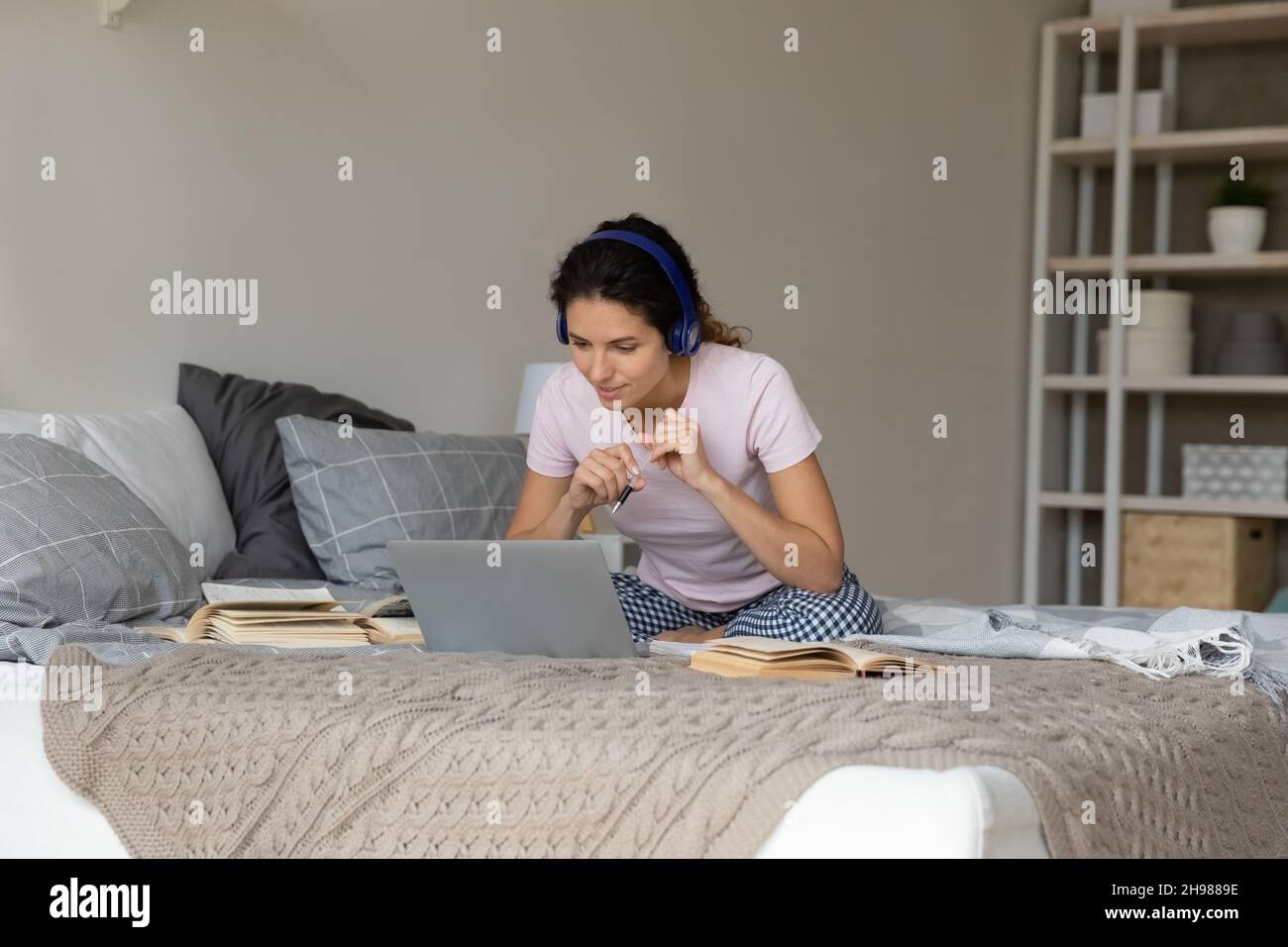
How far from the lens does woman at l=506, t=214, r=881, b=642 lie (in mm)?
2059

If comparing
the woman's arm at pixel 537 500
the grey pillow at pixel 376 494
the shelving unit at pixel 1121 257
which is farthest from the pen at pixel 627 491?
the shelving unit at pixel 1121 257

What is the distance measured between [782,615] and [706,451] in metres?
0.31

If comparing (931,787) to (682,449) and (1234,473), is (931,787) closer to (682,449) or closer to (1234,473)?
(682,449)

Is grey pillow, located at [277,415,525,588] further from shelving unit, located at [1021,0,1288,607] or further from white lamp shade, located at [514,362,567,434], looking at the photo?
shelving unit, located at [1021,0,1288,607]

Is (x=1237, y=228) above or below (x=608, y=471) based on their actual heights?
above

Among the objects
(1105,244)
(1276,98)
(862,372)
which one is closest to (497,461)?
(862,372)

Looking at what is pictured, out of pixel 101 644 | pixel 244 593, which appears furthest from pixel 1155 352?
pixel 101 644

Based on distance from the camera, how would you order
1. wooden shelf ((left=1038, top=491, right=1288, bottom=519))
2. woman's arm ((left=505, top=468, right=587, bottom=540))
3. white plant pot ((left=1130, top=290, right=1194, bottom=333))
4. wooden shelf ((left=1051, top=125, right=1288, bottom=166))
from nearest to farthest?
woman's arm ((left=505, top=468, right=587, bottom=540)) < wooden shelf ((left=1038, top=491, right=1288, bottom=519)) < wooden shelf ((left=1051, top=125, right=1288, bottom=166)) < white plant pot ((left=1130, top=290, right=1194, bottom=333))

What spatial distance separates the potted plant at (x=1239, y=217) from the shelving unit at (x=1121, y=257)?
0.08m

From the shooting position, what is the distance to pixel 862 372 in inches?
185

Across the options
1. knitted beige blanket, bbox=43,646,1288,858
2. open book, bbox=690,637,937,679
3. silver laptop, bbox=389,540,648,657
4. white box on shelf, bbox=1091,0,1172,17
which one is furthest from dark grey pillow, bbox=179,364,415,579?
white box on shelf, bbox=1091,0,1172,17

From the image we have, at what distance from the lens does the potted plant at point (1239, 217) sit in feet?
15.9

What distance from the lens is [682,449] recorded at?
6.64 ft

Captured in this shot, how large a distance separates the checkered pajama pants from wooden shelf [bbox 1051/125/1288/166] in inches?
126
